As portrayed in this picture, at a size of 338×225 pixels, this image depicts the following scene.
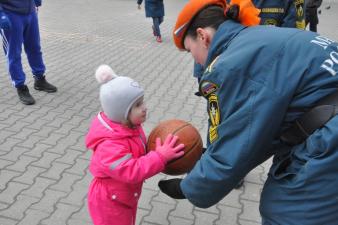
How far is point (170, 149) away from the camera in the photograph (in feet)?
7.06

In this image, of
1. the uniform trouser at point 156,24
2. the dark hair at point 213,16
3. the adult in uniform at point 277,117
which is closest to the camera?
the adult in uniform at point 277,117

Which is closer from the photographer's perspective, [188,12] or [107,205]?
[188,12]

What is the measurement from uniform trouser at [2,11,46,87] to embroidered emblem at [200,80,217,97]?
12.9ft

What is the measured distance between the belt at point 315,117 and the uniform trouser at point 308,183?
0.02m

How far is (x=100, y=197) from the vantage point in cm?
233

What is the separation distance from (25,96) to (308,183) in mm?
4427

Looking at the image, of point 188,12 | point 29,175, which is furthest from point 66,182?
point 188,12

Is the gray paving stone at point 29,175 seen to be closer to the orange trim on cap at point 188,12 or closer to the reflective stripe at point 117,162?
the reflective stripe at point 117,162

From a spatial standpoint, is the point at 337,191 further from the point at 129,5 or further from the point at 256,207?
the point at 129,5

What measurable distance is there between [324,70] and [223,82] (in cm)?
37

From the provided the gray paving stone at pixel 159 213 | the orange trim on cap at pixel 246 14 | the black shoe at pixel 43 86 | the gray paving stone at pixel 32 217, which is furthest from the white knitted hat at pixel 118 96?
the black shoe at pixel 43 86

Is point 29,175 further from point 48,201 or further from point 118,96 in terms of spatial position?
point 118,96

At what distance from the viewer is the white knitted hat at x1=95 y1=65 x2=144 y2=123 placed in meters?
2.18

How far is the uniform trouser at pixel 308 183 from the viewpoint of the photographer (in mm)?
1526
